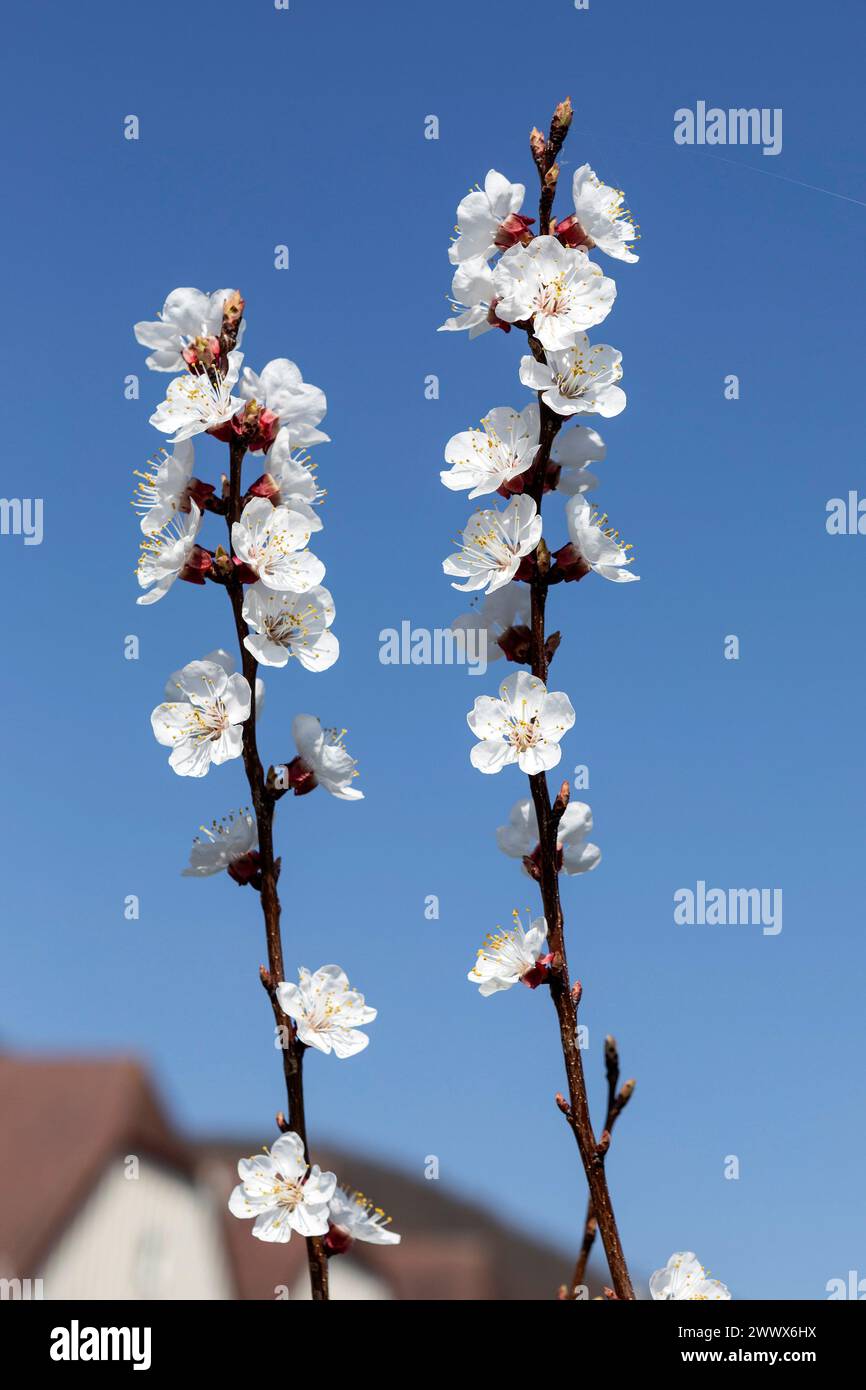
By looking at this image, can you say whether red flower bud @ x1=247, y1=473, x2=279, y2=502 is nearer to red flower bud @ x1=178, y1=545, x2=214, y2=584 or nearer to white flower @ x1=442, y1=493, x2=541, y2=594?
red flower bud @ x1=178, y1=545, x2=214, y2=584

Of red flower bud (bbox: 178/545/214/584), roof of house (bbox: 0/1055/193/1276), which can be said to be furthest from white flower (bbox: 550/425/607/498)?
roof of house (bbox: 0/1055/193/1276)

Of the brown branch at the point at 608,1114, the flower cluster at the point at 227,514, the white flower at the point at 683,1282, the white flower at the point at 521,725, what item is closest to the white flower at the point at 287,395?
the flower cluster at the point at 227,514

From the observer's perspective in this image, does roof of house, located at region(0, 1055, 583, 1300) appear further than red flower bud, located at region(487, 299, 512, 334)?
Yes

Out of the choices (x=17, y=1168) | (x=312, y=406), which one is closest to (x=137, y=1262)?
(x=17, y=1168)

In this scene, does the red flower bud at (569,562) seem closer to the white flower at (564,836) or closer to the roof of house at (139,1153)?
the white flower at (564,836)

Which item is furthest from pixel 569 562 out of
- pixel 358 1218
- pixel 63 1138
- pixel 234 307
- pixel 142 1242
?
pixel 63 1138

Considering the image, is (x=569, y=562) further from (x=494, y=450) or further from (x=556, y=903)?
(x=556, y=903)
